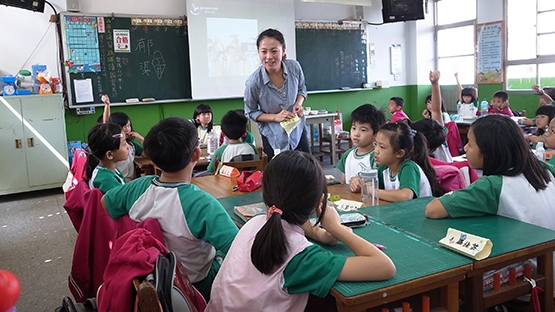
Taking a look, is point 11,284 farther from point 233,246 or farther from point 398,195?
point 398,195


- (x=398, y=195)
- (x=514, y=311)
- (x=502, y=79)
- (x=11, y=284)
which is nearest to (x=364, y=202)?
(x=398, y=195)

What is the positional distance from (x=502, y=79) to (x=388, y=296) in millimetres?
7425

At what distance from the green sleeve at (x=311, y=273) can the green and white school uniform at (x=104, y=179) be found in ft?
4.75

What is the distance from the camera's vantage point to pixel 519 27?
24.0 feet

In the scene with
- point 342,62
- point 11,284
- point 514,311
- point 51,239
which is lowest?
point 51,239

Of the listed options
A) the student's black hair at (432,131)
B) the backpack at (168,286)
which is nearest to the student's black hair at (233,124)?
the student's black hair at (432,131)

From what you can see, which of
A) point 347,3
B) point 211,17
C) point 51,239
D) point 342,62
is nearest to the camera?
point 51,239

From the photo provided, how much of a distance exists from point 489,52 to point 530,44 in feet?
2.11

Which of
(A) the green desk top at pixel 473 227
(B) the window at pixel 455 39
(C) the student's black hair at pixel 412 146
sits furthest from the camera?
(B) the window at pixel 455 39

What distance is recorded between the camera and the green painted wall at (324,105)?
6.14 meters

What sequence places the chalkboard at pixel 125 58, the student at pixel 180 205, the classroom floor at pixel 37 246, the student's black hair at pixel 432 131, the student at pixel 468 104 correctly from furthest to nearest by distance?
the student at pixel 468 104 → the chalkboard at pixel 125 58 → the student's black hair at pixel 432 131 → the classroom floor at pixel 37 246 → the student at pixel 180 205

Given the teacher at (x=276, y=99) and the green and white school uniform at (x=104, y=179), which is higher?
the teacher at (x=276, y=99)

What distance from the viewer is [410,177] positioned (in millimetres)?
2184

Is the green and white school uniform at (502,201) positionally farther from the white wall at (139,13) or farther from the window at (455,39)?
the window at (455,39)
